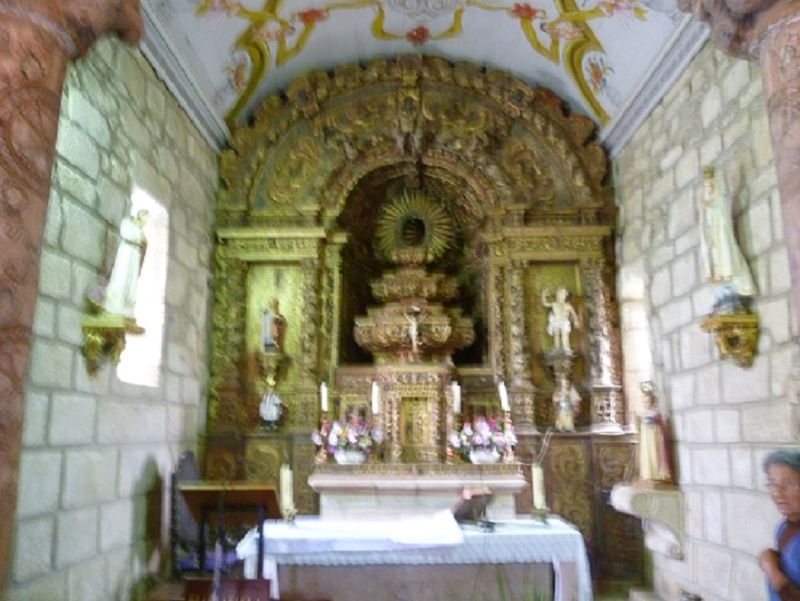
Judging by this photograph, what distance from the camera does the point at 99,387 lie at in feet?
17.0

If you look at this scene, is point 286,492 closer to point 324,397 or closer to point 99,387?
point 324,397

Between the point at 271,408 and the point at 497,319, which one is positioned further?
the point at 497,319

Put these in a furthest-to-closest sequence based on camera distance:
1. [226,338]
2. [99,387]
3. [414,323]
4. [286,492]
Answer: [226,338], [414,323], [286,492], [99,387]

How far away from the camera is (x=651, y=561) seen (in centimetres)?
708

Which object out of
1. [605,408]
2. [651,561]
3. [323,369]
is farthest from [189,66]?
[651,561]

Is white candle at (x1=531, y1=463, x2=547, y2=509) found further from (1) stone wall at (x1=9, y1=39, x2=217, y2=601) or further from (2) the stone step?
(1) stone wall at (x1=9, y1=39, x2=217, y2=601)

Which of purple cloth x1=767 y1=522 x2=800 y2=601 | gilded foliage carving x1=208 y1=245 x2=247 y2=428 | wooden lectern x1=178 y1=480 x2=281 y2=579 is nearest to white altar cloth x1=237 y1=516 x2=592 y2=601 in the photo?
wooden lectern x1=178 y1=480 x2=281 y2=579

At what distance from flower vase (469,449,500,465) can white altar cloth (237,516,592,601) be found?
1838mm

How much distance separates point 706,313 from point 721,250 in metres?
0.84

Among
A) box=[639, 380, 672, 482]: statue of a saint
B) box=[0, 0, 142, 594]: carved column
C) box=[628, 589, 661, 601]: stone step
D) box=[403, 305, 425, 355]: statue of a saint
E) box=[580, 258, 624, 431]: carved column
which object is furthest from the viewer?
box=[580, 258, 624, 431]: carved column

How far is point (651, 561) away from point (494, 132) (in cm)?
491

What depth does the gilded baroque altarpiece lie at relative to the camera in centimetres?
774

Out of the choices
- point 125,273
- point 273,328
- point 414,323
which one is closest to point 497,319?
point 414,323

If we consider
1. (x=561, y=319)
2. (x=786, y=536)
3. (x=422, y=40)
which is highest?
(x=422, y=40)
